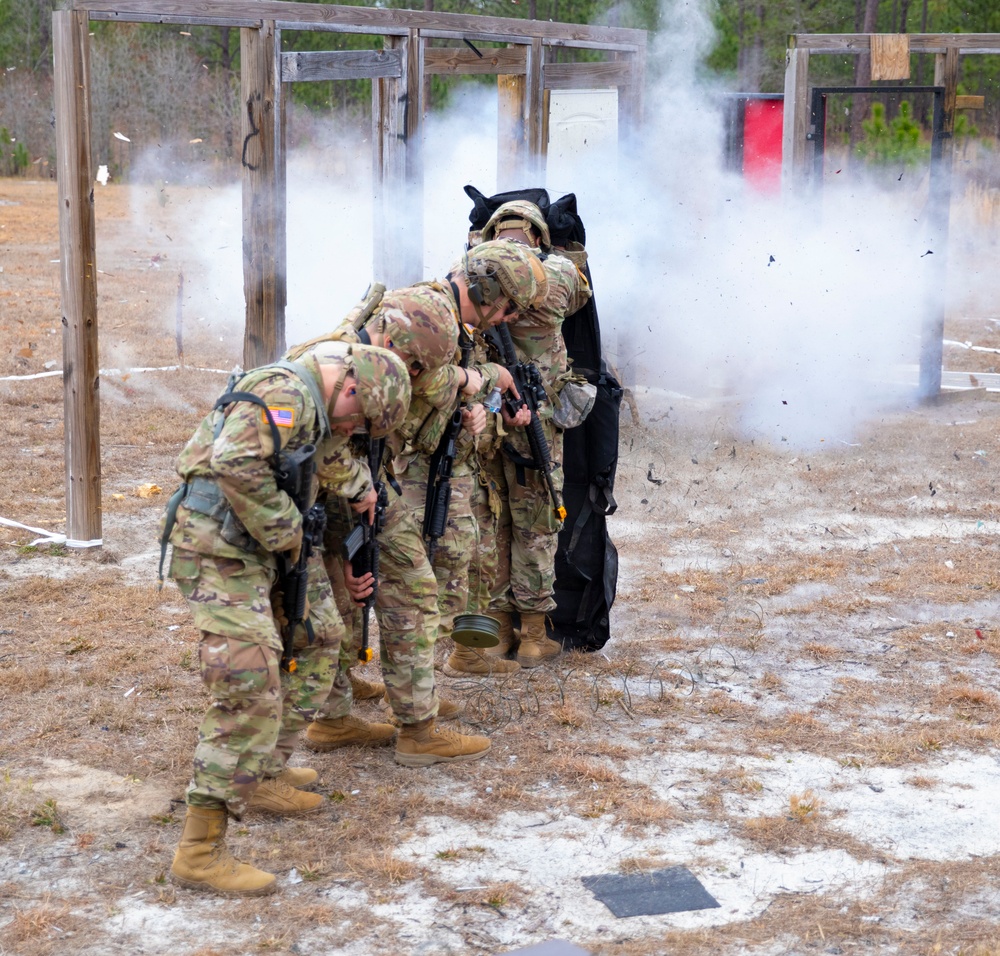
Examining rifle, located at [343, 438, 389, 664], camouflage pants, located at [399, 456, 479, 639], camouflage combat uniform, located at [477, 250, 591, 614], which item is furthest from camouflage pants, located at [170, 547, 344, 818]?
camouflage combat uniform, located at [477, 250, 591, 614]

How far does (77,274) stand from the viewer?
20.4 ft

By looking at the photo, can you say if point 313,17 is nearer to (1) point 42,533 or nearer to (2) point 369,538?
(1) point 42,533

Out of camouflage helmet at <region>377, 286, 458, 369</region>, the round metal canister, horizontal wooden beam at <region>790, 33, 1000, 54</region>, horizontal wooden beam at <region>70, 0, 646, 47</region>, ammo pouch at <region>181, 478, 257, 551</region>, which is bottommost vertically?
the round metal canister

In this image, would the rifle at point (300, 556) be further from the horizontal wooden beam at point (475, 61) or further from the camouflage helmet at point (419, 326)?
the horizontal wooden beam at point (475, 61)

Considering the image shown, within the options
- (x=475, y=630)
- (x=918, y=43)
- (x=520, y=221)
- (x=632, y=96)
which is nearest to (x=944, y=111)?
(x=918, y=43)

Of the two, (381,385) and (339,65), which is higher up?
(339,65)

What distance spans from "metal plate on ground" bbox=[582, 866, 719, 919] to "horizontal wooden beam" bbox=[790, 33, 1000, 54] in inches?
301

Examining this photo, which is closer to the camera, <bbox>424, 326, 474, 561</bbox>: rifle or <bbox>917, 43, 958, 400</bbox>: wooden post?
<bbox>424, 326, 474, 561</bbox>: rifle

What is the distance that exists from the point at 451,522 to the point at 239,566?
52.6 inches

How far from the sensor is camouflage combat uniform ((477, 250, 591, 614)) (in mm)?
5188

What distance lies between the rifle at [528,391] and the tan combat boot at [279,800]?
1752mm

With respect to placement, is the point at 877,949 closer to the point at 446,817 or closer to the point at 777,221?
the point at 446,817

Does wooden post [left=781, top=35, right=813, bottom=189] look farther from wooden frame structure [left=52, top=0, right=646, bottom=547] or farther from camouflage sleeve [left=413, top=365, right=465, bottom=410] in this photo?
camouflage sleeve [left=413, top=365, right=465, bottom=410]

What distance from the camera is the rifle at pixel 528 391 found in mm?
5062
